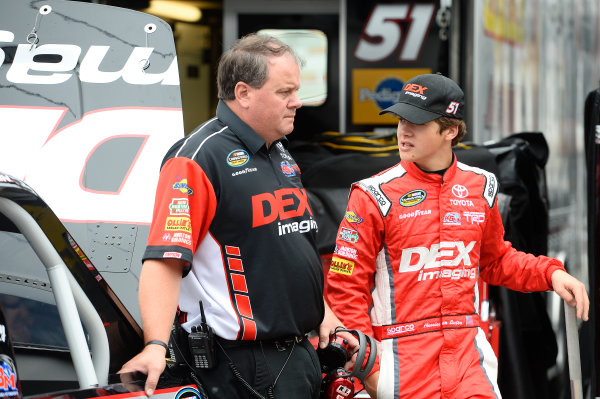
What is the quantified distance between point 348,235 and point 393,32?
4168mm

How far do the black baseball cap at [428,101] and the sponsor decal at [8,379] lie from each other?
5.60 ft

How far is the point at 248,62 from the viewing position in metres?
2.74

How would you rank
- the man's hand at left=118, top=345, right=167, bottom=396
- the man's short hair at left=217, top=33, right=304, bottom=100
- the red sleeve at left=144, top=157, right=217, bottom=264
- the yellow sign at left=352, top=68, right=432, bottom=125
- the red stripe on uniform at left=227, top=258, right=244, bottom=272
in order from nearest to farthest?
the man's hand at left=118, top=345, right=167, bottom=396 < the red sleeve at left=144, top=157, right=217, bottom=264 < the red stripe on uniform at left=227, top=258, right=244, bottom=272 < the man's short hair at left=217, top=33, right=304, bottom=100 < the yellow sign at left=352, top=68, right=432, bottom=125

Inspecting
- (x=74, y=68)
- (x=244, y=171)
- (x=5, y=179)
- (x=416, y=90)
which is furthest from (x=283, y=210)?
(x=74, y=68)

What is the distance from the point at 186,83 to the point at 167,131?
14.3ft

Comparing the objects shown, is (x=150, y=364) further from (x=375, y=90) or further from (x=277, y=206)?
(x=375, y=90)

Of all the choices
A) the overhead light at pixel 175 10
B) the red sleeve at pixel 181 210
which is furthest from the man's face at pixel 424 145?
→ the overhead light at pixel 175 10

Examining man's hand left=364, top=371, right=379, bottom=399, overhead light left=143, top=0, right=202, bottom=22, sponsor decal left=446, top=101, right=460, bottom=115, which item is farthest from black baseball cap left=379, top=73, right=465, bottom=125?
overhead light left=143, top=0, right=202, bottom=22

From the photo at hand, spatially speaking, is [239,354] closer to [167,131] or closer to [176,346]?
[176,346]

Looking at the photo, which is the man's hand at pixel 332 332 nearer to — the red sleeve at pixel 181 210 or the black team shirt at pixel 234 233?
the black team shirt at pixel 234 233

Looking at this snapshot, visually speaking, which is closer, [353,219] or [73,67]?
[353,219]

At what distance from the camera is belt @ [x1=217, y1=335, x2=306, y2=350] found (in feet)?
8.66

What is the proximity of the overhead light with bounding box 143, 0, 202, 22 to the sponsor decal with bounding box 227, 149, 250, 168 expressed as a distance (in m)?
4.98

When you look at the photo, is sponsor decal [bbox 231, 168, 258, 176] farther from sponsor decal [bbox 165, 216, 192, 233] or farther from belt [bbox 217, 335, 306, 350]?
belt [bbox 217, 335, 306, 350]
